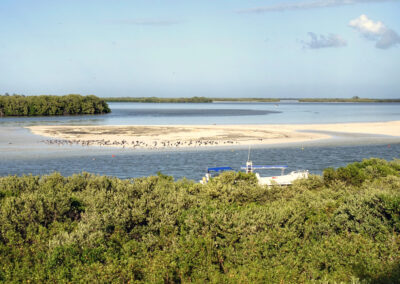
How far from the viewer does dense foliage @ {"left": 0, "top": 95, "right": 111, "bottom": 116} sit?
131 meters

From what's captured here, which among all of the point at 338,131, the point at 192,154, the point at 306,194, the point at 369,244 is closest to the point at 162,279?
the point at 369,244

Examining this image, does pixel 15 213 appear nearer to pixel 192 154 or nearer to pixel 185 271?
pixel 185 271

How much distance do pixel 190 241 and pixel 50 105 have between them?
135 metres

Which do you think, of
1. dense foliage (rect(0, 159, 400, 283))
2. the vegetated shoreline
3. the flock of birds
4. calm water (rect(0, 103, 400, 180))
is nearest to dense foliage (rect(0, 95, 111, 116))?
the vegetated shoreline

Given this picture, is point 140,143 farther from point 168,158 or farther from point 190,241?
point 190,241

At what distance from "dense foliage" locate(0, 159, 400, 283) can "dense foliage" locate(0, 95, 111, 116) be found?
126635 millimetres

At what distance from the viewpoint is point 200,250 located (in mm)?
11320

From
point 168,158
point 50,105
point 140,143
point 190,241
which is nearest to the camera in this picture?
point 190,241

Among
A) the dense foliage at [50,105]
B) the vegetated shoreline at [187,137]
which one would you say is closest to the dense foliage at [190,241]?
the vegetated shoreline at [187,137]

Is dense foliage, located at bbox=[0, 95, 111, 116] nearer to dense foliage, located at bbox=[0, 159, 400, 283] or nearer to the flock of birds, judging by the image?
the flock of birds

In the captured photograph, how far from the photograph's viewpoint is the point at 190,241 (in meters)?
11.8

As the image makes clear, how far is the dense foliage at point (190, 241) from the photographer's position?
10180mm

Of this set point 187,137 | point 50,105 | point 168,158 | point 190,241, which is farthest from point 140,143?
point 50,105

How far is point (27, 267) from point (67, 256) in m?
1.00
